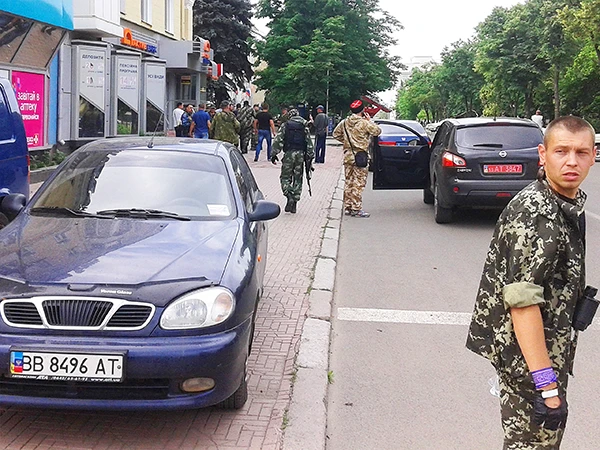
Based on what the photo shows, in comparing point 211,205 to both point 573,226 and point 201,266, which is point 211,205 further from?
point 573,226

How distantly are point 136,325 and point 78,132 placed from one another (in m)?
18.3

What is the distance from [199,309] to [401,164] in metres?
9.72

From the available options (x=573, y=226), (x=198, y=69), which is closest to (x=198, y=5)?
(x=198, y=69)

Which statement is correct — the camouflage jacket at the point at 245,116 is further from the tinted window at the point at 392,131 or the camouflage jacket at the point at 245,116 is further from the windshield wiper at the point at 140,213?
the windshield wiper at the point at 140,213

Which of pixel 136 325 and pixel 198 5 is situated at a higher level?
pixel 198 5

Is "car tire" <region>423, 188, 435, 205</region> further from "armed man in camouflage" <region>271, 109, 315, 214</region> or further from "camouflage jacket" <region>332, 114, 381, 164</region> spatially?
"armed man in camouflage" <region>271, 109, 315, 214</region>

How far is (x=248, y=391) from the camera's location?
4.98m

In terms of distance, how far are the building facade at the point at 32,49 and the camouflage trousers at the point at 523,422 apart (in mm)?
14085

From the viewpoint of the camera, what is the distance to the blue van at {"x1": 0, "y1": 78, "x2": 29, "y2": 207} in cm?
814

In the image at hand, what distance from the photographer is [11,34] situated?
16.0 meters

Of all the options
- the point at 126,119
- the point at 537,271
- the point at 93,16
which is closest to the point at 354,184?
the point at 537,271

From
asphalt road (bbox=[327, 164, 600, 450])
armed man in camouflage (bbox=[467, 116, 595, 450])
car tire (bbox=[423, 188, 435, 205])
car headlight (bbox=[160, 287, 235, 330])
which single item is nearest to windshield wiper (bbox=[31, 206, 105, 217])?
car headlight (bbox=[160, 287, 235, 330])

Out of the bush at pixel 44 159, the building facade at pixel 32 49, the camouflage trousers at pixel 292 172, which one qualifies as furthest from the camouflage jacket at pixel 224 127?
the camouflage trousers at pixel 292 172

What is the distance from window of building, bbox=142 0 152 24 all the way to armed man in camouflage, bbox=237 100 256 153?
784cm
